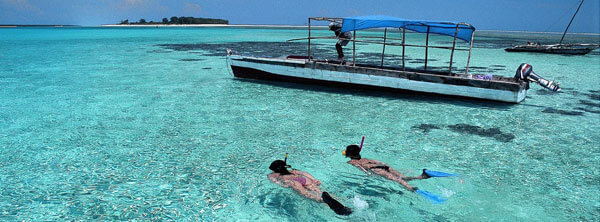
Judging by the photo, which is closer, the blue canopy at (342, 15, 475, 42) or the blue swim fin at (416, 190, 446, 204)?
the blue swim fin at (416, 190, 446, 204)

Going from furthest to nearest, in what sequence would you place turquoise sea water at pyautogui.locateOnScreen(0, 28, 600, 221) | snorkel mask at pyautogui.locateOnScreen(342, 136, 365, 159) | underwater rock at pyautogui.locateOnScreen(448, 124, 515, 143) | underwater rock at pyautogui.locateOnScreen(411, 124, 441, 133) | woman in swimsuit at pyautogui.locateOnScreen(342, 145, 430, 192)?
underwater rock at pyautogui.locateOnScreen(411, 124, 441, 133)
underwater rock at pyautogui.locateOnScreen(448, 124, 515, 143)
snorkel mask at pyautogui.locateOnScreen(342, 136, 365, 159)
woman in swimsuit at pyautogui.locateOnScreen(342, 145, 430, 192)
turquoise sea water at pyautogui.locateOnScreen(0, 28, 600, 221)

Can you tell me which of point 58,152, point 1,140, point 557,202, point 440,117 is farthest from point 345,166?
point 1,140

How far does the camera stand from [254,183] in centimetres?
643

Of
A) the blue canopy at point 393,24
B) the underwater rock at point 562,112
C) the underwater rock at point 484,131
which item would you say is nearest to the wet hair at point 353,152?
the underwater rock at point 484,131

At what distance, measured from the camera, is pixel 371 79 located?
1388 centimetres

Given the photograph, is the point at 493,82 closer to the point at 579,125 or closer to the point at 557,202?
the point at 579,125

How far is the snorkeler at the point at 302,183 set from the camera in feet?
17.2

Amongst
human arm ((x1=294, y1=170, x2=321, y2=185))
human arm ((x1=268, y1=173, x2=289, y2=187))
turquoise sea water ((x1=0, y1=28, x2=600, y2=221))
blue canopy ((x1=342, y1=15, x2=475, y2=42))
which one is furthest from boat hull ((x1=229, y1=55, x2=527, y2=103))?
human arm ((x1=268, y1=173, x2=289, y2=187))

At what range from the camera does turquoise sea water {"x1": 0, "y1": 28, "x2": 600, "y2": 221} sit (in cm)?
563

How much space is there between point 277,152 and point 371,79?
23.4ft

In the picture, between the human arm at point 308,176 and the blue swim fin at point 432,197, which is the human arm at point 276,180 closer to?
the human arm at point 308,176

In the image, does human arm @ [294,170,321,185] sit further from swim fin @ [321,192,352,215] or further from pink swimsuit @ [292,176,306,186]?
swim fin @ [321,192,352,215]

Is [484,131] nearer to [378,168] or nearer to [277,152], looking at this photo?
[378,168]

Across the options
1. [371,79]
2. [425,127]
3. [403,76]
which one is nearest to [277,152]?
[425,127]
